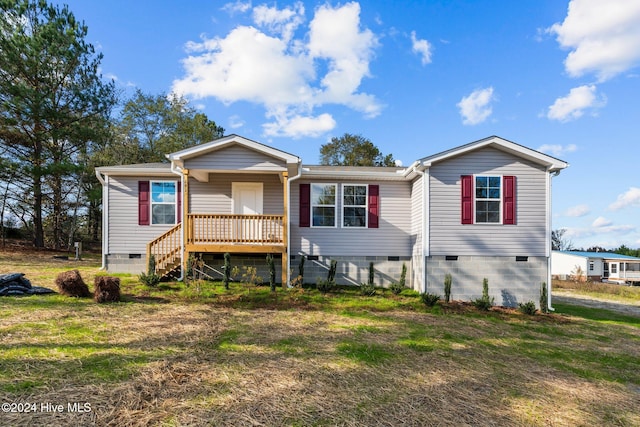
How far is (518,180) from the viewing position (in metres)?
10.4

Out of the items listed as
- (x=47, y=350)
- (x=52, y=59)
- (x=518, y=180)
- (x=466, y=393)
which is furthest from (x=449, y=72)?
(x=52, y=59)

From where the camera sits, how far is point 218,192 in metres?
11.5

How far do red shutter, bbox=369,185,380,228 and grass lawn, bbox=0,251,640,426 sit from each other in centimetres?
369

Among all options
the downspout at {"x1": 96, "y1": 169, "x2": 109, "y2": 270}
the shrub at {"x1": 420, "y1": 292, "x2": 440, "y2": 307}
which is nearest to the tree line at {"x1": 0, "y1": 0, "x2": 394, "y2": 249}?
the downspout at {"x1": 96, "y1": 169, "x2": 109, "y2": 270}

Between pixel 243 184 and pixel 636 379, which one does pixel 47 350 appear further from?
pixel 636 379

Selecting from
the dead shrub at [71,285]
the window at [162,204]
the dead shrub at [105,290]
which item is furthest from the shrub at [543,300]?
the dead shrub at [71,285]

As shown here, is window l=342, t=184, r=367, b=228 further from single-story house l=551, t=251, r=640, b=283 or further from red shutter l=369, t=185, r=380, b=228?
single-story house l=551, t=251, r=640, b=283

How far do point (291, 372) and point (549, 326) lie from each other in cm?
727

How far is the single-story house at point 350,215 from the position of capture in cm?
1017

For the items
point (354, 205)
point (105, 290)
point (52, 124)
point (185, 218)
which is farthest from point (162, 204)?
point (52, 124)

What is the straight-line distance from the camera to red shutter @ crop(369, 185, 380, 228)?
37.6 feet

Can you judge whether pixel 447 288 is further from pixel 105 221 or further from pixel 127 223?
pixel 105 221

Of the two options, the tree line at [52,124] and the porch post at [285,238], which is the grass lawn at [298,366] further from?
the tree line at [52,124]

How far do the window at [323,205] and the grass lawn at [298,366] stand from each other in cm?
367
